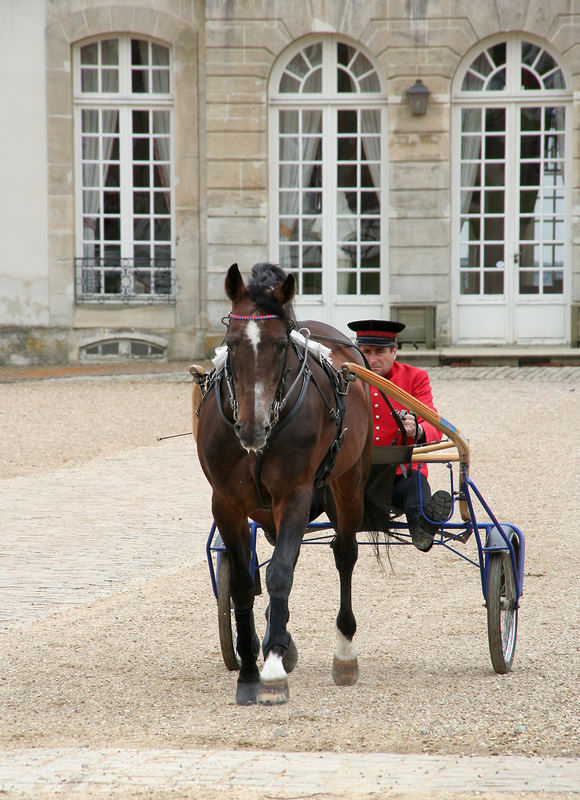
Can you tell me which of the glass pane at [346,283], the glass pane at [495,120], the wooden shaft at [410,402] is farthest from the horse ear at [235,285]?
the glass pane at [495,120]

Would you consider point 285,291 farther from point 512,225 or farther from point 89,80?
point 89,80

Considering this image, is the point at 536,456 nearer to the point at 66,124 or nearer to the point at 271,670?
the point at 271,670

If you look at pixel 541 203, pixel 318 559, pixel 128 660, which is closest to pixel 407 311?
pixel 541 203

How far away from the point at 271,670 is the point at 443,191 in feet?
44.6

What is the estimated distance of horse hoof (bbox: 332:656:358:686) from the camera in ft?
15.4

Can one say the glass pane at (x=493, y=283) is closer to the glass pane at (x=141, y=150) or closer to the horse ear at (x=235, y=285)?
the glass pane at (x=141, y=150)

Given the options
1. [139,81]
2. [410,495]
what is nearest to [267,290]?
[410,495]

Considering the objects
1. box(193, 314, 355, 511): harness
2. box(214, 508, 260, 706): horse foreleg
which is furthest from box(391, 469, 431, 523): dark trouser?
box(214, 508, 260, 706): horse foreleg

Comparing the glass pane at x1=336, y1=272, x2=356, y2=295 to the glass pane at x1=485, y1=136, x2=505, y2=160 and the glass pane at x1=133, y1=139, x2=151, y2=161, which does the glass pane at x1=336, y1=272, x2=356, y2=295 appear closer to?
the glass pane at x1=485, y1=136, x2=505, y2=160

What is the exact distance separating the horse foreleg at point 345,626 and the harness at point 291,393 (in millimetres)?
298

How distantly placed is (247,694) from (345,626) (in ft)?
1.89

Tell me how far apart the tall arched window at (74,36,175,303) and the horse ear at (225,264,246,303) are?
1366 cm

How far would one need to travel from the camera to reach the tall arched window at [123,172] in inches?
694

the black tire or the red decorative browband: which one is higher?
the red decorative browband
